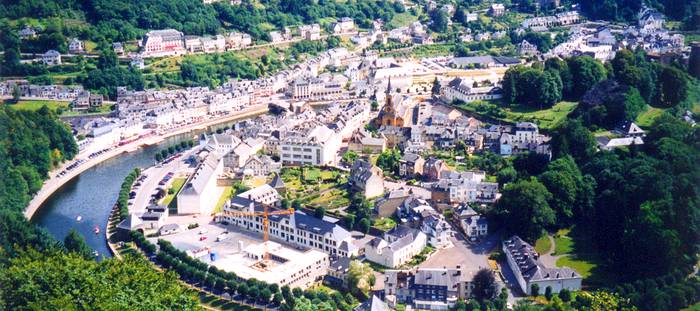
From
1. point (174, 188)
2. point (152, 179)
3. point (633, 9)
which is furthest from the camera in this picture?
point (633, 9)

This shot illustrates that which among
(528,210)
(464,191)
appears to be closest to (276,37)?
(464,191)

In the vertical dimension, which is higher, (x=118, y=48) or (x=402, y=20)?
(x=402, y=20)

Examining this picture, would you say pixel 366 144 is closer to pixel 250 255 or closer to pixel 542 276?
pixel 250 255

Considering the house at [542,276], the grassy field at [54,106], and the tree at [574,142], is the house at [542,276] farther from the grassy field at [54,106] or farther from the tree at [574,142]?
the grassy field at [54,106]

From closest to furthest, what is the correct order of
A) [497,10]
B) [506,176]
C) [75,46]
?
[506,176], [75,46], [497,10]

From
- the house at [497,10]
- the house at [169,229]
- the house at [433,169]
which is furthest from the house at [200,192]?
the house at [497,10]

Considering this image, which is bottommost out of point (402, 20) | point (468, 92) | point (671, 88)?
point (468, 92)

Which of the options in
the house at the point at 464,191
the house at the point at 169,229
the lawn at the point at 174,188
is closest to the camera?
the house at the point at 169,229
